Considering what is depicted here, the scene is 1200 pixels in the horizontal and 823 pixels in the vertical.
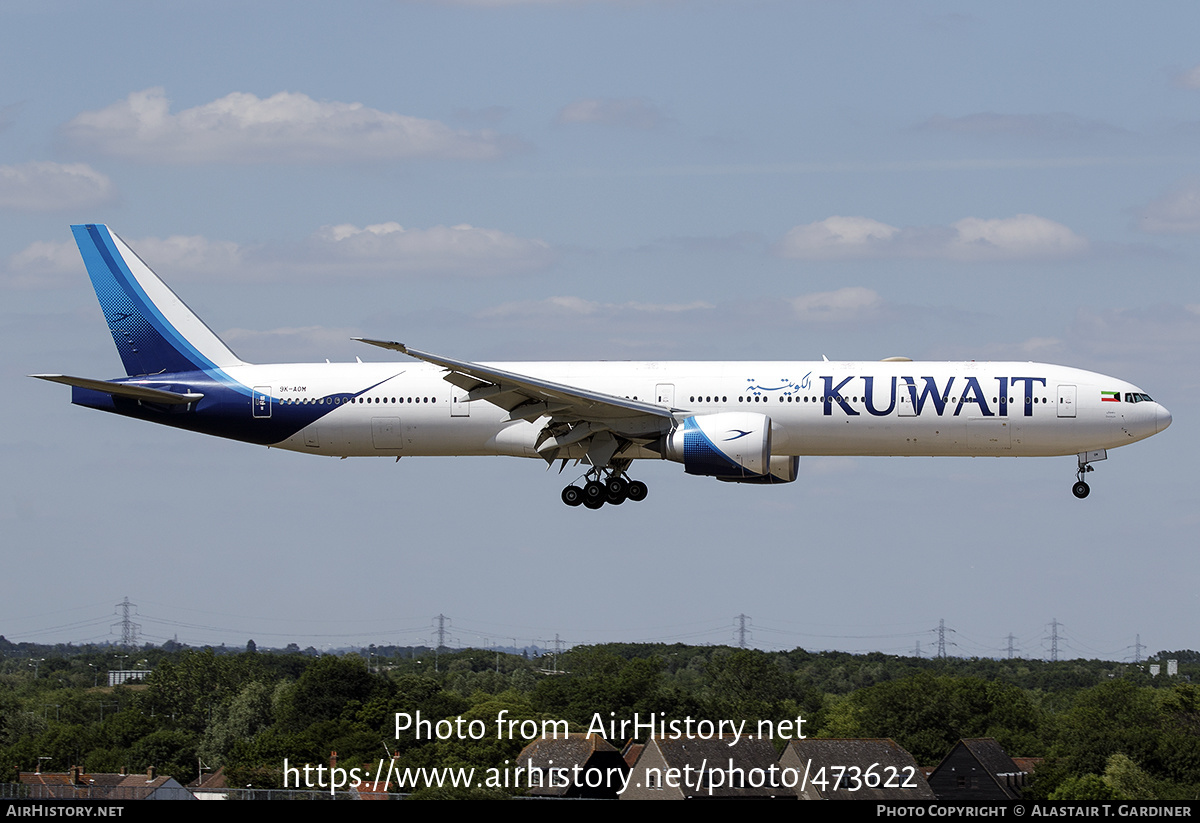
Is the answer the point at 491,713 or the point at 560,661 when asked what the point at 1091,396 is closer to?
the point at 491,713

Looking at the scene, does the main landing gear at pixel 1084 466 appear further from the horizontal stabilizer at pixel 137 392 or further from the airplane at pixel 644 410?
the horizontal stabilizer at pixel 137 392

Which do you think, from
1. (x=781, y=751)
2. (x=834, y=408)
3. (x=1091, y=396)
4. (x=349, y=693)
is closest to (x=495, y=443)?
(x=834, y=408)

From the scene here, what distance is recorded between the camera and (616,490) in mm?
52500

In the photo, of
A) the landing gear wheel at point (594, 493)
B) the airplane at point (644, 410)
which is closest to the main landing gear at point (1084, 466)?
the airplane at point (644, 410)

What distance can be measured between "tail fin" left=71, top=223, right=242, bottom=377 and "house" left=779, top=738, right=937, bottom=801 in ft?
124

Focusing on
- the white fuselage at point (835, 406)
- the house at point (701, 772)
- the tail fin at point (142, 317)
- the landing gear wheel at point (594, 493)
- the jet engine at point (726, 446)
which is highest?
the tail fin at point (142, 317)

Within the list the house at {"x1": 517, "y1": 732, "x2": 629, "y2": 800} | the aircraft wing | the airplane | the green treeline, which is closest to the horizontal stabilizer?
the airplane

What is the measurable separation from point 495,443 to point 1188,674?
135 metres

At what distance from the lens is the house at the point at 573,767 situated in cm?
7438

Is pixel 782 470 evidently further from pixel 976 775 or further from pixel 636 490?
pixel 976 775

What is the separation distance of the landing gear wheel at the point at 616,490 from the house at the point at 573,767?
2239 centimetres

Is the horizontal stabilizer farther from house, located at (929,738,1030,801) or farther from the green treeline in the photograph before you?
house, located at (929,738,1030,801)

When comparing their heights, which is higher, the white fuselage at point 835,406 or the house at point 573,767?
the white fuselage at point 835,406

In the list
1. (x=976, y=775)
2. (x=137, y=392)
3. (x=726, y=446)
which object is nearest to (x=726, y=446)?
(x=726, y=446)
